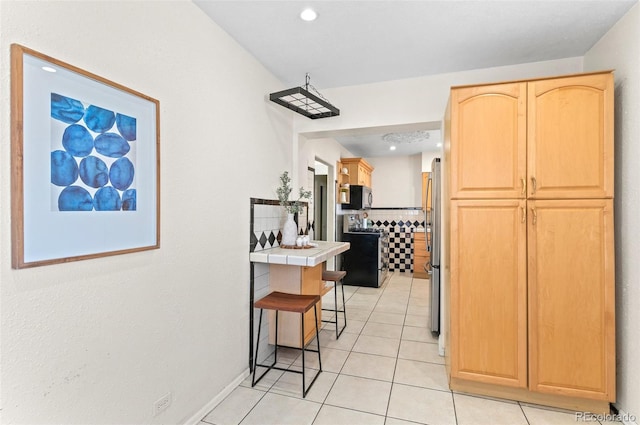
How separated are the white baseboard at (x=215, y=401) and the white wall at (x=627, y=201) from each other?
2.49 meters

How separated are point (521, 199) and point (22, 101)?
260 centimetres

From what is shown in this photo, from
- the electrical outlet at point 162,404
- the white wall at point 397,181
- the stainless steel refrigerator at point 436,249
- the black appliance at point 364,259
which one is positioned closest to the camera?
the electrical outlet at point 162,404

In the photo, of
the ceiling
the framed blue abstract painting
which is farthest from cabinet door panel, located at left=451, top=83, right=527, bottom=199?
the framed blue abstract painting

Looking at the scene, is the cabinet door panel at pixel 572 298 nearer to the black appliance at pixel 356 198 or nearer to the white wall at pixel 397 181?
the black appliance at pixel 356 198

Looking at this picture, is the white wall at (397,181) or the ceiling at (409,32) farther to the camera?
the white wall at (397,181)

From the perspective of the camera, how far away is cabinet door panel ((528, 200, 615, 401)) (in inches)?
77.3

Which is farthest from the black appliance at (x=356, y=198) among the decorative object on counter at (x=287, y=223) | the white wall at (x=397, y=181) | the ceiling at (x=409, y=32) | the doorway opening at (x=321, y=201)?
the ceiling at (x=409, y=32)

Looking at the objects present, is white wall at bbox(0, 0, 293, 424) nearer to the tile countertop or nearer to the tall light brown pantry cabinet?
the tile countertop

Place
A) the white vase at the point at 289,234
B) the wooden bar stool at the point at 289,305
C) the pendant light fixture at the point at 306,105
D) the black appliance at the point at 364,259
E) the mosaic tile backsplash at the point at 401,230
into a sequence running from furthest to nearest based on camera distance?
the mosaic tile backsplash at the point at 401,230, the black appliance at the point at 364,259, the white vase at the point at 289,234, the pendant light fixture at the point at 306,105, the wooden bar stool at the point at 289,305

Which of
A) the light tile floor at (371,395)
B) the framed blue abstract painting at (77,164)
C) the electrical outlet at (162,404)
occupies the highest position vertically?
the framed blue abstract painting at (77,164)

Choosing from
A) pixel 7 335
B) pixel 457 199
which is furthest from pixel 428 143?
pixel 7 335

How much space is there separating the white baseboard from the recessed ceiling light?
8.32 feet

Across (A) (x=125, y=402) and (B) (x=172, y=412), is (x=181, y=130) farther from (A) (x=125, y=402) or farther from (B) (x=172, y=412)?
(B) (x=172, y=412)

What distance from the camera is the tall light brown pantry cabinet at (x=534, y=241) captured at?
198cm
